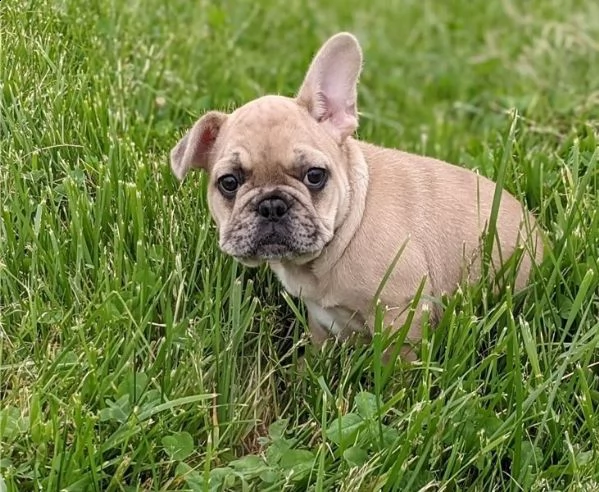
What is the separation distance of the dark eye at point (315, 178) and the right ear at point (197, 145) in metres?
0.42

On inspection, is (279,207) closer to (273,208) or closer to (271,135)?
(273,208)

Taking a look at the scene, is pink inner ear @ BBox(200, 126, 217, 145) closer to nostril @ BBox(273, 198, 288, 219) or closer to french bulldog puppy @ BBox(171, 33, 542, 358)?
french bulldog puppy @ BBox(171, 33, 542, 358)

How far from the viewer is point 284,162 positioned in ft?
10.7

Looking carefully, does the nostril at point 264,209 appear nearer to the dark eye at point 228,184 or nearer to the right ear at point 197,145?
the dark eye at point 228,184

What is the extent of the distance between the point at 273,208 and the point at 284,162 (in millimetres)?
177

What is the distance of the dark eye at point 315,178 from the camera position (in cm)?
331

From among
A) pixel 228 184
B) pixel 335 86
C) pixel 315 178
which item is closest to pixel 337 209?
pixel 315 178

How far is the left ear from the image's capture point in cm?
354

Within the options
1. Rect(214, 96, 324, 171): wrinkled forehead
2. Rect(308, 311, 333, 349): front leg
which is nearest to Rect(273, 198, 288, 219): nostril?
Rect(214, 96, 324, 171): wrinkled forehead

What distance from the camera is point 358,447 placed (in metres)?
2.90

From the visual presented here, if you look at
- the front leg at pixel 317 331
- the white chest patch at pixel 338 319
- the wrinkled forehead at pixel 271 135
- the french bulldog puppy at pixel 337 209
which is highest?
the wrinkled forehead at pixel 271 135

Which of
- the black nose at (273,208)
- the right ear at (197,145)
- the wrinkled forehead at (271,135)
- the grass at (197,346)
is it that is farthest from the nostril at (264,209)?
the right ear at (197,145)

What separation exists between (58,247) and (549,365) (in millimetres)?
1678

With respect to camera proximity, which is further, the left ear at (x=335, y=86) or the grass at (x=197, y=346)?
the left ear at (x=335, y=86)
